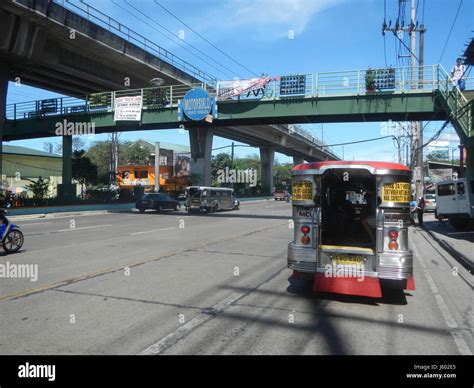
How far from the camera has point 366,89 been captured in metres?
22.2

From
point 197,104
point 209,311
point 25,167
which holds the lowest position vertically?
point 209,311

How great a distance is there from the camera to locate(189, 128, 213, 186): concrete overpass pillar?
126ft

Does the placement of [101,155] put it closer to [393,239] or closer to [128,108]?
[128,108]

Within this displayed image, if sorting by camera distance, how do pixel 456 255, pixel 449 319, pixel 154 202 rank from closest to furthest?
pixel 449 319, pixel 456 255, pixel 154 202

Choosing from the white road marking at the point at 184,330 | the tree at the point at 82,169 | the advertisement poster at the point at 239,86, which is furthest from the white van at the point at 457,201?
the tree at the point at 82,169

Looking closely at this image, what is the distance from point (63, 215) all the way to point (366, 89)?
826 inches

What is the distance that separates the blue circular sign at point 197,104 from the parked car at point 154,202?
342 inches

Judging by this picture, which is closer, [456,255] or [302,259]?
[302,259]

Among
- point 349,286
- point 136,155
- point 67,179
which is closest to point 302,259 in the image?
point 349,286

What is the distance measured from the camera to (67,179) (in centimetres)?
3431

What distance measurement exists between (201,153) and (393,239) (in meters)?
33.8

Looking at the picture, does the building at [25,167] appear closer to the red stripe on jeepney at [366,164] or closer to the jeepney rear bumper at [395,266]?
the red stripe on jeepney at [366,164]

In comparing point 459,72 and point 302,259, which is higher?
point 459,72
